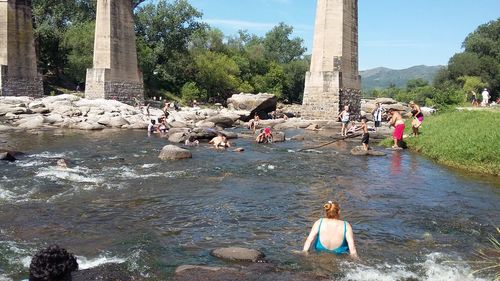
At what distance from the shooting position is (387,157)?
17.7 m

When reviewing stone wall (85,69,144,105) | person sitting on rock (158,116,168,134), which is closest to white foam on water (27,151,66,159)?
person sitting on rock (158,116,168,134)

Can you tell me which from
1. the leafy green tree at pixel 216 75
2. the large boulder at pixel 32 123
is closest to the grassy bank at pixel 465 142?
the large boulder at pixel 32 123

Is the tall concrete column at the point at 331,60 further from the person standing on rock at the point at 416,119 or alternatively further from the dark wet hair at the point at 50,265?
the dark wet hair at the point at 50,265

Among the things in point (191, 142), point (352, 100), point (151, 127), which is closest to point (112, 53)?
point (151, 127)

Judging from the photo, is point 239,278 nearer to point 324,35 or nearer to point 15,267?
point 15,267

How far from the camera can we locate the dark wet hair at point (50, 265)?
4.72 meters

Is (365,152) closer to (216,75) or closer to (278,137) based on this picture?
(278,137)

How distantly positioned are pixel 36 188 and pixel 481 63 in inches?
2740

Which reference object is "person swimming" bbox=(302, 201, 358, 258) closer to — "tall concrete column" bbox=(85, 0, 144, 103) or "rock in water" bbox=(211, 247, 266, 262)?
"rock in water" bbox=(211, 247, 266, 262)

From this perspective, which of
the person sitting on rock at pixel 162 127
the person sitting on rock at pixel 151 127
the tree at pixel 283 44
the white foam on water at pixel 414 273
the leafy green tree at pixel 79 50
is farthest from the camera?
the tree at pixel 283 44

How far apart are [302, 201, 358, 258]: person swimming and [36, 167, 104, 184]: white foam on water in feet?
23.4

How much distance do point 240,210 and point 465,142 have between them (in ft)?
32.6

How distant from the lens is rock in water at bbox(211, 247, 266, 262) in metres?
6.70

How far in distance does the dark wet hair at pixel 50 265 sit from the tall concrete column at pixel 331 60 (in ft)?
84.3
